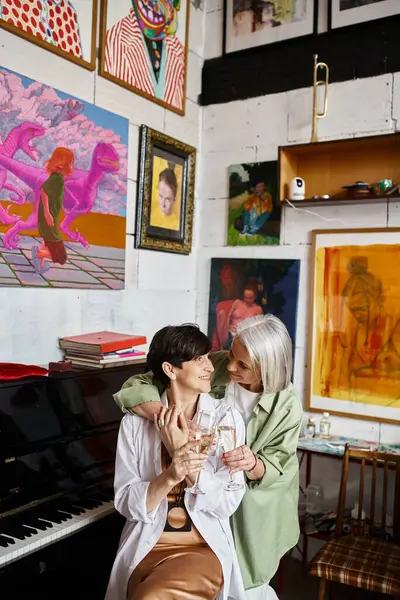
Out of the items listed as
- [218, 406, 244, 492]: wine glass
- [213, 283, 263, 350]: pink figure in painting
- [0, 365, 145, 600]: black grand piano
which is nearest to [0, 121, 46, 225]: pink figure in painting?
[0, 365, 145, 600]: black grand piano

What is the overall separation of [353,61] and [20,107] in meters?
2.06

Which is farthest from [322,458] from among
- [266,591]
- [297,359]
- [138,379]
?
[138,379]

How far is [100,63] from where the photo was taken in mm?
3156

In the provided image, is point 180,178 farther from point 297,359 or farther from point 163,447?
point 163,447

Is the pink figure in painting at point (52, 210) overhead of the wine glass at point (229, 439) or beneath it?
overhead

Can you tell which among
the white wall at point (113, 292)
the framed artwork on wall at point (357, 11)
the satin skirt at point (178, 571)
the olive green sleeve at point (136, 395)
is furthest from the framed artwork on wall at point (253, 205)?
the satin skirt at point (178, 571)

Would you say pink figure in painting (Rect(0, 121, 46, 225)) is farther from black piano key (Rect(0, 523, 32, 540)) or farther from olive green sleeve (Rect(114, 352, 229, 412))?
black piano key (Rect(0, 523, 32, 540))

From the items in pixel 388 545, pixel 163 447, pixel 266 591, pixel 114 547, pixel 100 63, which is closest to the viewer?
pixel 163 447

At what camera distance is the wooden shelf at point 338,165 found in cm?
334

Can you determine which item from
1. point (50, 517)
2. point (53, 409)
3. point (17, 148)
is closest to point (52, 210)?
point (17, 148)

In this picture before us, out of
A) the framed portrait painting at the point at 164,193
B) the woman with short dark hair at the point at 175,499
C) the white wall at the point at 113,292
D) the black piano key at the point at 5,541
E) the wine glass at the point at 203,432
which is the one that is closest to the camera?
the wine glass at the point at 203,432

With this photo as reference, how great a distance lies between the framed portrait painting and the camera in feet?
11.5

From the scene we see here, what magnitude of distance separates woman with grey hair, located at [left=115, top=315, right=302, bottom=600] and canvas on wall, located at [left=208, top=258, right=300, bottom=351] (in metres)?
1.45

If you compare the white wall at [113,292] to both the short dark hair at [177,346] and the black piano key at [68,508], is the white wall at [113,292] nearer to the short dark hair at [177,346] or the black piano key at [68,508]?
the black piano key at [68,508]
